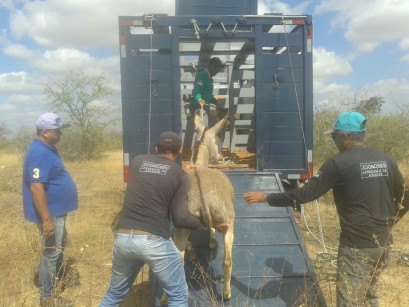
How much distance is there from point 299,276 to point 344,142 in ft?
5.52

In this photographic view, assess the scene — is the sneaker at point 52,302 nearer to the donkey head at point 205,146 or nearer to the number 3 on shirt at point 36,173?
the number 3 on shirt at point 36,173

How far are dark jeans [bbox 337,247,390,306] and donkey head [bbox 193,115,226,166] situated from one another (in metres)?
2.41

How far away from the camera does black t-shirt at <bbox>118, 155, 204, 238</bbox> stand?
342 centimetres

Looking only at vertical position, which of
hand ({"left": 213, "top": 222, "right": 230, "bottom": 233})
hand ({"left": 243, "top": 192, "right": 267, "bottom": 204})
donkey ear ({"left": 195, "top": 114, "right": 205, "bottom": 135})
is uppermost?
donkey ear ({"left": 195, "top": 114, "right": 205, "bottom": 135})

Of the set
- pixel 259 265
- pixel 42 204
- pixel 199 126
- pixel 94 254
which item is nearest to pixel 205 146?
pixel 199 126

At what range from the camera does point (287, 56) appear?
6.35 metres

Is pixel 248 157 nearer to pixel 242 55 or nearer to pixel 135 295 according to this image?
pixel 242 55

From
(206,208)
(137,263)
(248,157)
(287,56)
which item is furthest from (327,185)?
(248,157)

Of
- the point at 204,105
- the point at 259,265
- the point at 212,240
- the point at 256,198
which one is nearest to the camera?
the point at 256,198

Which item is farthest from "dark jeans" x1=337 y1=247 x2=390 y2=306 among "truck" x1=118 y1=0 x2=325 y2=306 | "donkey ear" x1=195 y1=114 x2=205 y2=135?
"donkey ear" x1=195 y1=114 x2=205 y2=135

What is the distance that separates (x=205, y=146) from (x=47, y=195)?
214cm

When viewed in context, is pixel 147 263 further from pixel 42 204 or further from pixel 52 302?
pixel 42 204

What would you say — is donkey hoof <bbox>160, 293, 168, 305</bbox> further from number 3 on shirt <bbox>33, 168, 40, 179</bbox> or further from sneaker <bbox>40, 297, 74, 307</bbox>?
number 3 on shirt <bbox>33, 168, 40, 179</bbox>

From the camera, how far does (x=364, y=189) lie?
339 cm
